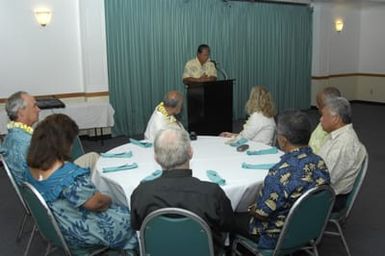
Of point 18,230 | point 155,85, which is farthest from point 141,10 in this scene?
point 18,230

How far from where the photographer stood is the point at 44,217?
7.67 feet

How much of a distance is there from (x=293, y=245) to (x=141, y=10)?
578cm

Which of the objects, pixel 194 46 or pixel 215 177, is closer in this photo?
pixel 215 177

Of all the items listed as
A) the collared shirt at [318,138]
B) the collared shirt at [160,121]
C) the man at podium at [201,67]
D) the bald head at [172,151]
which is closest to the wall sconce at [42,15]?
the man at podium at [201,67]

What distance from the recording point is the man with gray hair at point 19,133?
2.99 meters

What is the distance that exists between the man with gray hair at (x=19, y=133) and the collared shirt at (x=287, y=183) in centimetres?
151

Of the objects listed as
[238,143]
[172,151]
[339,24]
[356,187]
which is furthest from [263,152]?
[339,24]

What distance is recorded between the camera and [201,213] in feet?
6.56

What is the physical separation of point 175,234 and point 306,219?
0.71 m

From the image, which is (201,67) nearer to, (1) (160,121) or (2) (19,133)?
(1) (160,121)

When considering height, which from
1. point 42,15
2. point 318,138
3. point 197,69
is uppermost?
point 42,15

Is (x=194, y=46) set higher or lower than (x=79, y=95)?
higher

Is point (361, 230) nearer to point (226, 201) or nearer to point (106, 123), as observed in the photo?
point (226, 201)

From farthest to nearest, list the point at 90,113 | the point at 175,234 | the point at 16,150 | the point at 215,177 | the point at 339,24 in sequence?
the point at 339,24, the point at 90,113, the point at 16,150, the point at 215,177, the point at 175,234
